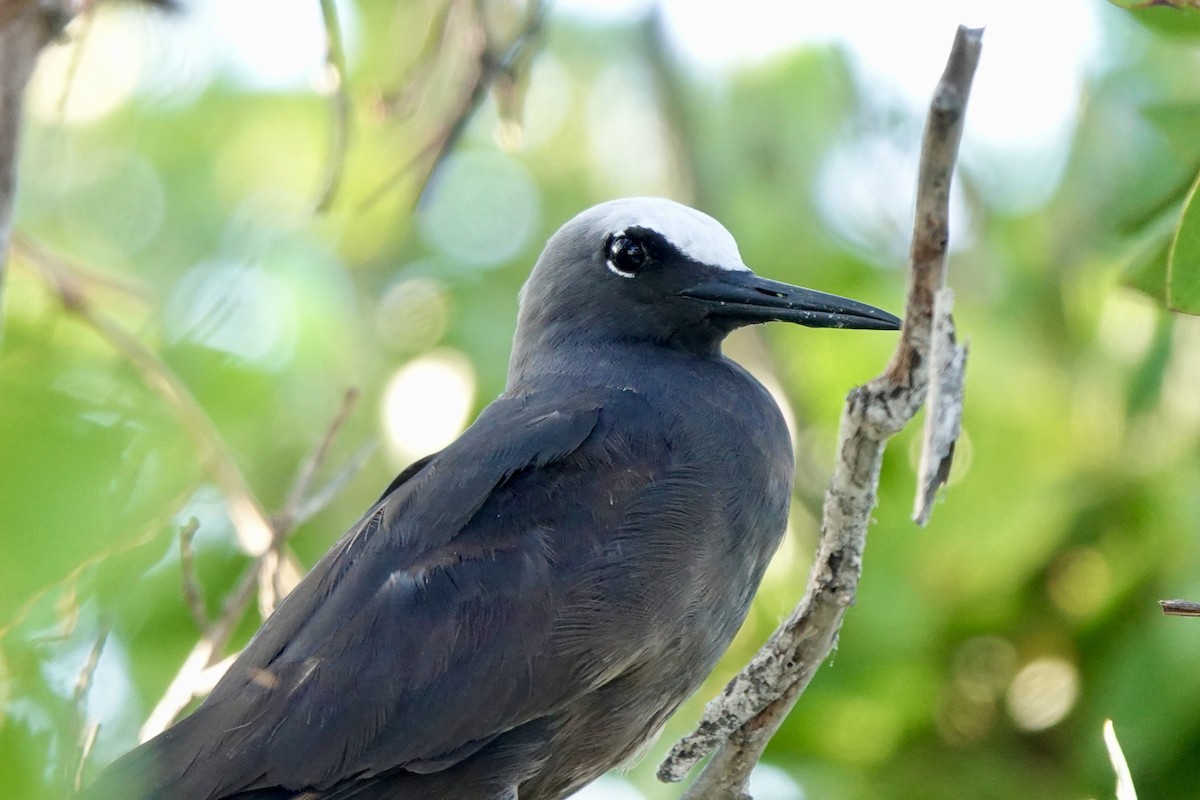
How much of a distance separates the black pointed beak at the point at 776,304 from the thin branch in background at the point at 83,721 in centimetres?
195

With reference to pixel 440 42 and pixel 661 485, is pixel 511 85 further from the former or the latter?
pixel 661 485

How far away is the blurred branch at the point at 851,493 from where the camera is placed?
2.28 metres

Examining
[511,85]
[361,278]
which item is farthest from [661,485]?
[361,278]

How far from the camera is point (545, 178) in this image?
26.3 ft

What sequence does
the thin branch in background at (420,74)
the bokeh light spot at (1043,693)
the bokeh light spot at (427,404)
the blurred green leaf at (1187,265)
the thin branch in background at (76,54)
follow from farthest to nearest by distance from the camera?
the bokeh light spot at (427,404) → the bokeh light spot at (1043,693) → the thin branch in background at (420,74) → the thin branch in background at (76,54) → the blurred green leaf at (1187,265)

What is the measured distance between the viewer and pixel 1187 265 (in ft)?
8.55

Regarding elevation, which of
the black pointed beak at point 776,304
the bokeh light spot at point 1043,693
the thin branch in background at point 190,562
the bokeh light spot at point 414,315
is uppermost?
the black pointed beak at point 776,304

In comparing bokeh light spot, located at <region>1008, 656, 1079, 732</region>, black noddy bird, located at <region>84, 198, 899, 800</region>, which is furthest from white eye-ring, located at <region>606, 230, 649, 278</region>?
bokeh light spot, located at <region>1008, 656, 1079, 732</region>

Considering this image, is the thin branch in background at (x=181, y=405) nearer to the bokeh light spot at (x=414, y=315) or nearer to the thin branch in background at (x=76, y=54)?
the thin branch in background at (x=76, y=54)

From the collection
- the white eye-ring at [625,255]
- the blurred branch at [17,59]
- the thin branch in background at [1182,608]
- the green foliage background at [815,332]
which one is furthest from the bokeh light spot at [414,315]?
the thin branch in background at [1182,608]

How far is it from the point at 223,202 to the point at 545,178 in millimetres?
1769

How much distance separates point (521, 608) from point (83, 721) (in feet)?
5.18

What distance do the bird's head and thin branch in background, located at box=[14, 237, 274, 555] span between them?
99cm

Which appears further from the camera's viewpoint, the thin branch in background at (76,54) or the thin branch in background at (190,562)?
the thin branch in background at (76,54)
